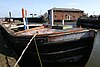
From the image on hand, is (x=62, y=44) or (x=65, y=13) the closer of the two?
(x=62, y=44)

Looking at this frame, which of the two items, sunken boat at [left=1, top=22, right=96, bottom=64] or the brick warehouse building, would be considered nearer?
sunken boat at [left=1, top=22, right=96, bottom=64]

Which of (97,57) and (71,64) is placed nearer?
(71,64)

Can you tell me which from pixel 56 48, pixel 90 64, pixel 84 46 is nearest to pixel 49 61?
pixel 56 48

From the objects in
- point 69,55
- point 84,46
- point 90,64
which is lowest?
point 90,64

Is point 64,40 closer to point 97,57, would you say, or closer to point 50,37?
point 50,37

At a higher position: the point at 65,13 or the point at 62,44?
the point at 65,13

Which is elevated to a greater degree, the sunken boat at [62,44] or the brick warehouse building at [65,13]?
the brick warehouse building at [65,13]

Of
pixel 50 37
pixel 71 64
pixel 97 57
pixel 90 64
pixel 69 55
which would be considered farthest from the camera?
pixel 97 57

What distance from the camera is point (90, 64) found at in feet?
30.8

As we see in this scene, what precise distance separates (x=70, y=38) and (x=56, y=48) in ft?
2.98

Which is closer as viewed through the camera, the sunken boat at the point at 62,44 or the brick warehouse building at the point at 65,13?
the sunken boat at the point at 62,44

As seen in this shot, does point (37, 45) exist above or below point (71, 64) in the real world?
above

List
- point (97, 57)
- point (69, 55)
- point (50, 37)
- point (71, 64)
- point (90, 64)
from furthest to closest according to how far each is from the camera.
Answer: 1. point (97, 57)
2. point (90, 64)
3. point (71, 64)
4. point (69, 55)
5. point (50, 37)

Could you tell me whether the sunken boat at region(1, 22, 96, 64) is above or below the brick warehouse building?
below
